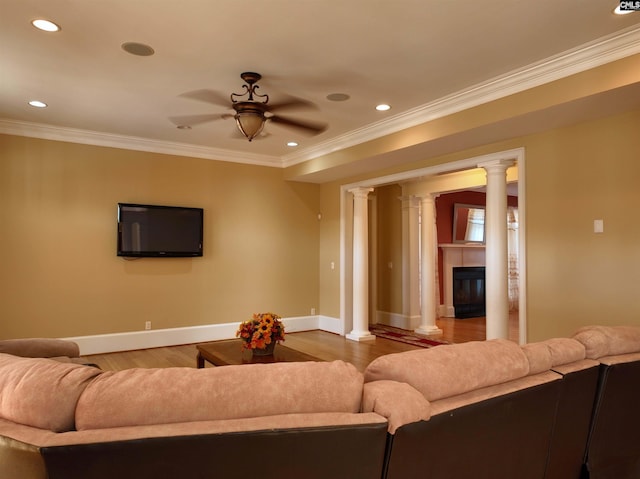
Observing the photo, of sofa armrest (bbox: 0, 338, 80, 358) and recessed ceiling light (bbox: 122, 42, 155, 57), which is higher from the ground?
recessed ceiling light (bbox: 122, 42, 155, 57)

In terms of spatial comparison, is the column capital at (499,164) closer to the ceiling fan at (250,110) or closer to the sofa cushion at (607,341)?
the ceiling fan at (250,110)

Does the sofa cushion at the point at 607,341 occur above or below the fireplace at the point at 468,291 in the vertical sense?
above

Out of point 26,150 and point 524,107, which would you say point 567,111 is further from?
point 26,150

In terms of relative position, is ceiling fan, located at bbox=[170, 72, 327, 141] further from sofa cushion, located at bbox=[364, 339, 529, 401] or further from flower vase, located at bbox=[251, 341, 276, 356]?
sofa cushion, located at bbox=[364, 339, 529, 401]

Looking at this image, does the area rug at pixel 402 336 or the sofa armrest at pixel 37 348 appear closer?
the sofa armrest at pixel 37 348

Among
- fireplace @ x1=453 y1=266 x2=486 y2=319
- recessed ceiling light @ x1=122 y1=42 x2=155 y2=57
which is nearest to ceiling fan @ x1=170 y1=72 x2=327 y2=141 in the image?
recessed ceiling light @ x1=122 y1=42 x2=155 y2=57

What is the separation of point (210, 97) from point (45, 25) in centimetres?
147

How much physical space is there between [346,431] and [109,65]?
3408 millimetres

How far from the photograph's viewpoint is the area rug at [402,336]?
19.6ft

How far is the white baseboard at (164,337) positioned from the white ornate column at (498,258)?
2.76 metres

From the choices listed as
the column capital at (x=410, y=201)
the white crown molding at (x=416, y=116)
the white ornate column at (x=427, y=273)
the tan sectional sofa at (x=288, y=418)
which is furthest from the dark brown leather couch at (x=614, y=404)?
the column capital at (x=410, y=201)

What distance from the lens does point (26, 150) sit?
4.92 m

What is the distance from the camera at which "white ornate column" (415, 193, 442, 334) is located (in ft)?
22.2

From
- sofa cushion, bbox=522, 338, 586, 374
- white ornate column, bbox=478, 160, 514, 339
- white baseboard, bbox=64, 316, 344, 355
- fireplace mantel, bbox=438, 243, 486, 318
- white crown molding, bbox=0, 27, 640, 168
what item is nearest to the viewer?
sofa cushion, bbox=522, 338, 586, 374
